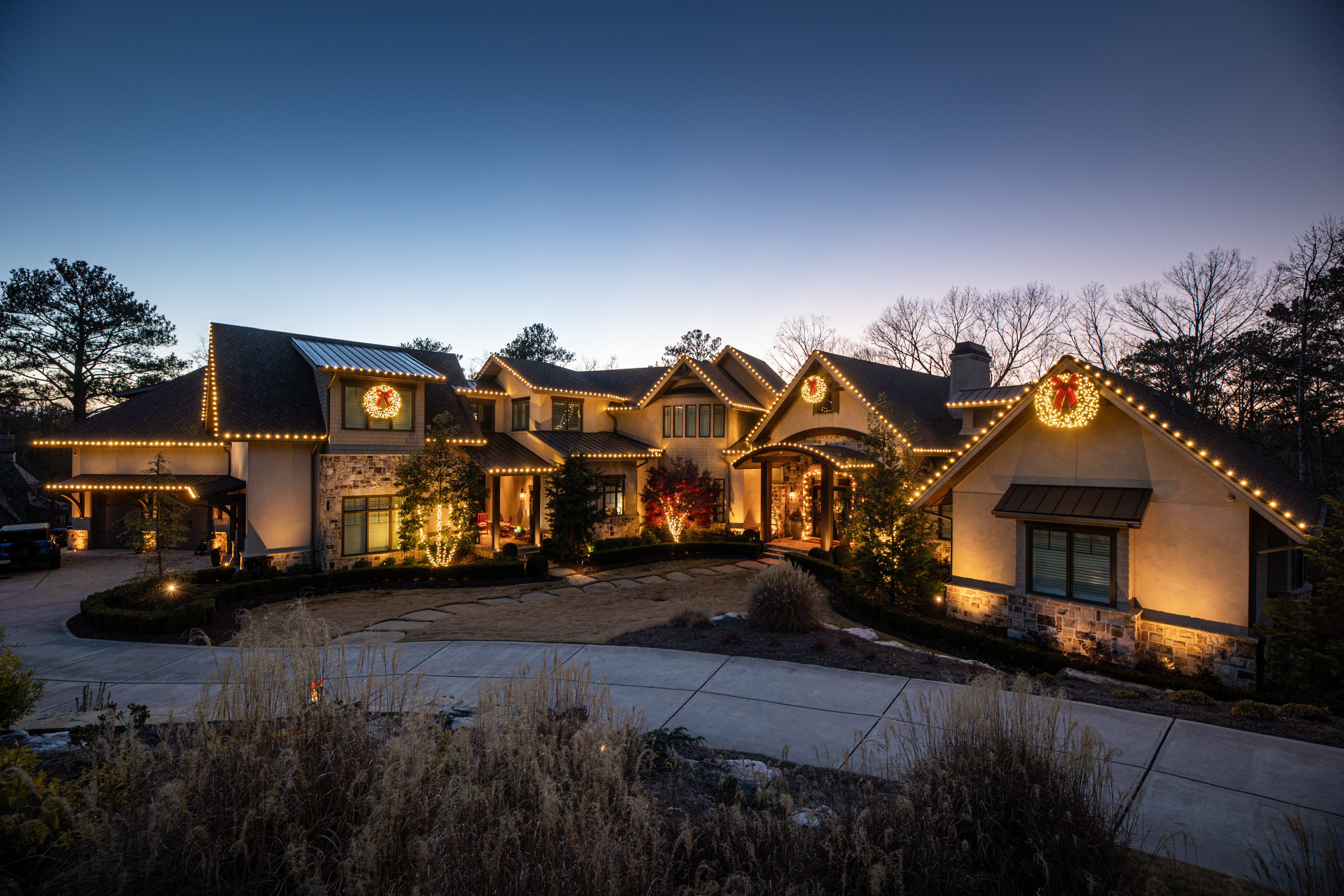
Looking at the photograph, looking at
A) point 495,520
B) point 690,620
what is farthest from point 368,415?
point 690,620

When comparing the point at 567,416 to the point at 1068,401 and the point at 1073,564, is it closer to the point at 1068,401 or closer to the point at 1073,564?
the point at 1068,401

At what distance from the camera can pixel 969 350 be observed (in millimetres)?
20359

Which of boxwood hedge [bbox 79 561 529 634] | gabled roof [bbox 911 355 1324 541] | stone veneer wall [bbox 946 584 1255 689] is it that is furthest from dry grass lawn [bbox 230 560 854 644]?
gabled roof [bbox 911 355 1324 541]

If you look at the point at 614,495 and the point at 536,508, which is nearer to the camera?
the point at 536,508

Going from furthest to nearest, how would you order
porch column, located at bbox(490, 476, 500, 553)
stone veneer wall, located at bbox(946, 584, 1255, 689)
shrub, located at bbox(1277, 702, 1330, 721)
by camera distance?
porch column, located at bbox(490, 476, 500, 553)
stone veneer wall, located at bbox(946, 584, 1255, 689)
shrub, located at bbox(1277, 702, 1330, 721)

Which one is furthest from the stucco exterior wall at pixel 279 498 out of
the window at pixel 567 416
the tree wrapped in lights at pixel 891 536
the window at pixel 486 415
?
the tree wrapped in lights at pixel 891 536

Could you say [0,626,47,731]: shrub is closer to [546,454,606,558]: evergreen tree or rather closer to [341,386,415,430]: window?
[341,386,415,430]: window

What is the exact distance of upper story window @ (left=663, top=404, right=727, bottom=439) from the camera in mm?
24281

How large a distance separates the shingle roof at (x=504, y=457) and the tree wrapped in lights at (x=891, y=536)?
11951mm

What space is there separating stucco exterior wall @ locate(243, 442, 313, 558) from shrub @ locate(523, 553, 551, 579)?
687 cm

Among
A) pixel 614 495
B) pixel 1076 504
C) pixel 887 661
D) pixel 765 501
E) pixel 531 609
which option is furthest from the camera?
pixel 614 495

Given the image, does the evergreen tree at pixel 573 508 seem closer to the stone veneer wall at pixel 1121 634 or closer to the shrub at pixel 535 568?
the shrub at pixel 535 568

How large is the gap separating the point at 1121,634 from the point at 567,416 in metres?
19.7

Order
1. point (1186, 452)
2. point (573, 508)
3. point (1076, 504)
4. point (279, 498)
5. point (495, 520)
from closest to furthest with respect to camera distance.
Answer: point (1186, 452) < point (1076, 504) < point (279, 498) < point (573, 508) < point (495, 520)
